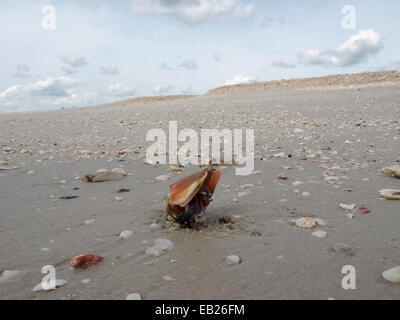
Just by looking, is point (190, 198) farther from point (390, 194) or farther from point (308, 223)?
point (390, 194)

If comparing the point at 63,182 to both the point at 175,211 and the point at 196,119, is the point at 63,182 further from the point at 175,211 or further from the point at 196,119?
the point at 196,119

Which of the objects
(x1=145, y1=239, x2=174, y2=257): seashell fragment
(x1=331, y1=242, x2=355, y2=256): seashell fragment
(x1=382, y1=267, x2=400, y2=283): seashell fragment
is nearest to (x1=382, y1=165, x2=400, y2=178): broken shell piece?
(x1=331, y1=242, x2=355, y2=256): seashell fragment

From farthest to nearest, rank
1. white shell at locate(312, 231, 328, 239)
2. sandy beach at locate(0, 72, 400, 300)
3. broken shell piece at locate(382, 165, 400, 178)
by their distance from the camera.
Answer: broken shell piece at locate(382, 165, 400, 178) < white shell at locate(312, 231, 328, 239) < sandy beach at locate(0, 72, 400, 300)

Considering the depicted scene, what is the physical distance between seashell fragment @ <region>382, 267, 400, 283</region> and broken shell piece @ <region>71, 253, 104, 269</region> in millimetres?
1533

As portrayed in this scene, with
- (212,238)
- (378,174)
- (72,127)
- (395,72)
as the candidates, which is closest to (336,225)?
(212,238)

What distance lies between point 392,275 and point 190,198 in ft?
4.05

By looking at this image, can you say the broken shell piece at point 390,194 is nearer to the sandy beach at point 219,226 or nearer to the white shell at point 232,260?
the sandy beach at point 219,226

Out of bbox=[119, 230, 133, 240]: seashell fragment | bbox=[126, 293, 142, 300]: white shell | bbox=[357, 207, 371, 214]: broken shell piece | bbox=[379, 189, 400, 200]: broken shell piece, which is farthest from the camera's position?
bbox=[379, 189, 400, 200]: broken shell piece

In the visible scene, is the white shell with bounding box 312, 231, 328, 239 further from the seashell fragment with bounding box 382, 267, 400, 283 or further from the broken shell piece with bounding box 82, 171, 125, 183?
the broken shell piece with bounding box 82, 171, 125, 183

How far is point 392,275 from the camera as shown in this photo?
5.29 ft

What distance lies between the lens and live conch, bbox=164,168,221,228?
2264mm

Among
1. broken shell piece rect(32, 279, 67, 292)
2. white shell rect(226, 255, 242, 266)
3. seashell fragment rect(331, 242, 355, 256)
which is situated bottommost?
broken shell piece rect(32, 279, 67, 292)

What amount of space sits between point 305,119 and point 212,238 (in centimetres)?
675

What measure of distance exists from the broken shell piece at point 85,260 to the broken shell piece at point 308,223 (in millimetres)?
1380
